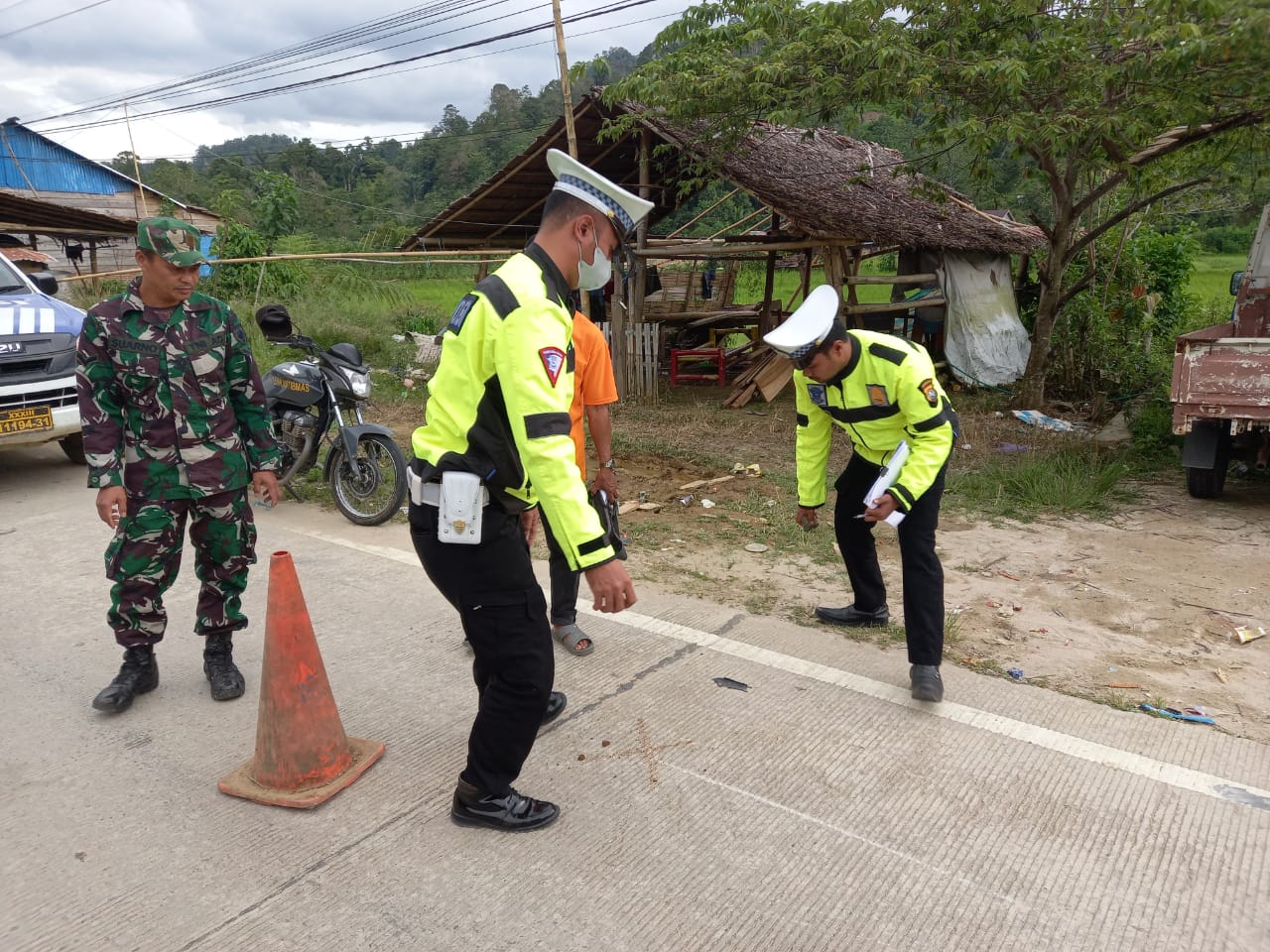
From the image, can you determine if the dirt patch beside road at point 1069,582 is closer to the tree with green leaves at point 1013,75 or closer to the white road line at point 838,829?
the white road line at point 838,829

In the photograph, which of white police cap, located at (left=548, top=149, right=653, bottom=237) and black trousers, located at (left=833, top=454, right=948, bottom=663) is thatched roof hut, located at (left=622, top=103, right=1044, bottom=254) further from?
white police cap, located at (left=548, top=149, right=653, bottom=237)

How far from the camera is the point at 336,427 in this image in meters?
6.01

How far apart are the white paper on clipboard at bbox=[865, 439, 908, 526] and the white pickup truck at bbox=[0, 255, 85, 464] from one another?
216 inches

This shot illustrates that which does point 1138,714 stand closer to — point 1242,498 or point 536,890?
point 536,890

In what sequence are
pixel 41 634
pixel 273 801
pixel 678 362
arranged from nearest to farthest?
pixel 273 801, pixel 41 634, pixel 678 362

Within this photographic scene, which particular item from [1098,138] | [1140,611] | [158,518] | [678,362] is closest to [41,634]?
[158,518]

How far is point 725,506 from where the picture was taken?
6375 mm

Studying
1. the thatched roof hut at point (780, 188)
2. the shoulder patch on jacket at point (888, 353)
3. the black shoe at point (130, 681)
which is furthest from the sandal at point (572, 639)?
the thatched roof hut at point (780, 188)

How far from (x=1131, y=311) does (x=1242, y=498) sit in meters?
4.95

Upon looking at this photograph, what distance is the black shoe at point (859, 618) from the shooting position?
13.4 feet

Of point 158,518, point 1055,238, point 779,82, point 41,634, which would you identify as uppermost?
point 779,82

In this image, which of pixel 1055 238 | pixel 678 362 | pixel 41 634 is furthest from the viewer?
pixel 678 362

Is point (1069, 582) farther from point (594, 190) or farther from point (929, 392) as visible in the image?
point (594, 190)

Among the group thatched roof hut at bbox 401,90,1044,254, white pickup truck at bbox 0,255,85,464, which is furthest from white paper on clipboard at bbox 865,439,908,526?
thatched roof hut at bbox 401,90,1044,254
